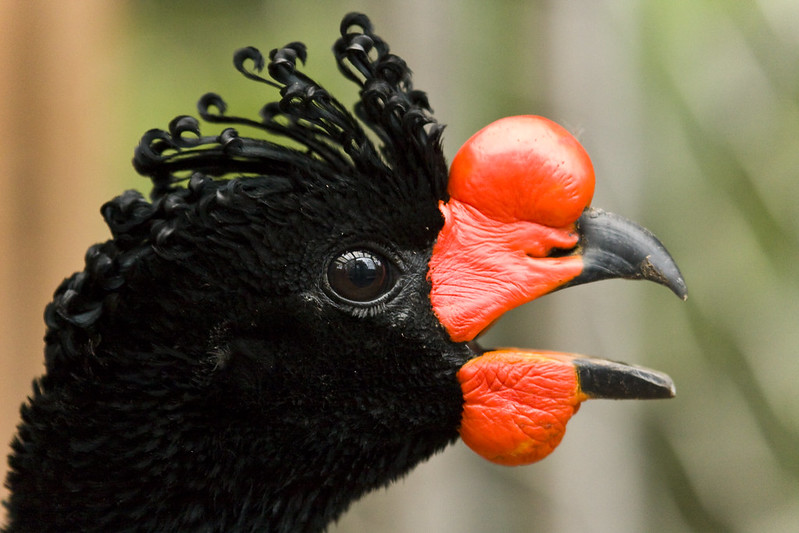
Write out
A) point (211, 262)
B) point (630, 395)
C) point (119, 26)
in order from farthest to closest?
point (119, 26) → point (630, 395) → point (211, 262)

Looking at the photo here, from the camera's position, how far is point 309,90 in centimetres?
221

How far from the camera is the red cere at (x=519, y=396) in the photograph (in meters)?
2.19

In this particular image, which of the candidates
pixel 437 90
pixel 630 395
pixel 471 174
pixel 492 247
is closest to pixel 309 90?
pixel 471 174

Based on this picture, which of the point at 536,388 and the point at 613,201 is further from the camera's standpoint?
the point at 613,201

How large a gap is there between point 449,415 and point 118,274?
96 centimetres

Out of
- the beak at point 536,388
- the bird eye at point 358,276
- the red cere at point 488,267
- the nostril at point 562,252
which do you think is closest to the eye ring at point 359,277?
the bird eye at point 358,276

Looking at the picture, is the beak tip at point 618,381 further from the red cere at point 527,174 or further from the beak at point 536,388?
the red cere at point 527,174

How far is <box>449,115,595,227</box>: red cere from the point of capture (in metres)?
2.21

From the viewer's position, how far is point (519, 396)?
2.19 meters

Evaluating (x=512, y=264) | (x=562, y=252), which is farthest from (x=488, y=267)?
(x=562, y=252)

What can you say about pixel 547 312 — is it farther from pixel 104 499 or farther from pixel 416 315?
pixel 104 499

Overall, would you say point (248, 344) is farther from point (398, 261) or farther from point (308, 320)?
point (398, 261)

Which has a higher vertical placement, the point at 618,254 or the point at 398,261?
the point at 398,261

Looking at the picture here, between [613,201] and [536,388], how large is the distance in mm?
2980
